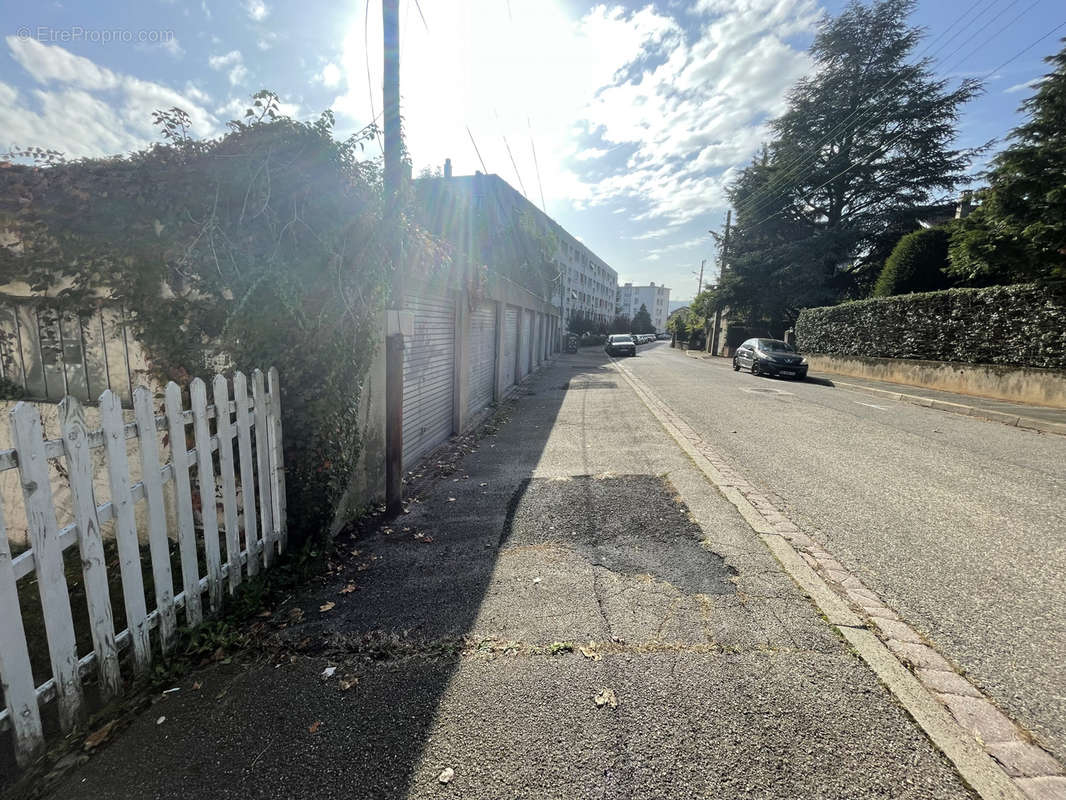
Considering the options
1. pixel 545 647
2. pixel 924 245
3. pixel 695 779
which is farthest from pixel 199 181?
pixel 924 245

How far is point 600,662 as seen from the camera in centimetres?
240

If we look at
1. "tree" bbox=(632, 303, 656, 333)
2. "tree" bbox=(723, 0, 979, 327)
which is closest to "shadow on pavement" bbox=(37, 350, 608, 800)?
"tree" bbox=(723, 0, 979, 327)

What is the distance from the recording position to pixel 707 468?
5727 millimetres

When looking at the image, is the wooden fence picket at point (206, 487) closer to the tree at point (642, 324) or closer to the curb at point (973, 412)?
the curb at point (973, 412)

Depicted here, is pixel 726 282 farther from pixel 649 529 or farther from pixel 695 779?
pixel 695 779

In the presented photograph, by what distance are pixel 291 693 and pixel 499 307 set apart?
31.2 feet

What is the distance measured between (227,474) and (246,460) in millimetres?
135

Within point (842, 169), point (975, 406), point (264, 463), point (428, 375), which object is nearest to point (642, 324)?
point (842, 169)

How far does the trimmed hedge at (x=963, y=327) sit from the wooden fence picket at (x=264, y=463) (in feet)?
50.2

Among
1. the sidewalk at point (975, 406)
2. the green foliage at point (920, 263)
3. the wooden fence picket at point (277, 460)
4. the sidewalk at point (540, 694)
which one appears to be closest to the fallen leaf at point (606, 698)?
the sidewalk at point (540, 694)

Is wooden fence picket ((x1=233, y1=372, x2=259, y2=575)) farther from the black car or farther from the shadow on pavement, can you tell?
the black car

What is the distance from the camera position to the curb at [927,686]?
1744 mm

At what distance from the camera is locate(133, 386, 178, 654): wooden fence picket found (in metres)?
2.32

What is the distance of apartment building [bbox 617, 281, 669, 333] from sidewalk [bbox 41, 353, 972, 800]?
413 feet
